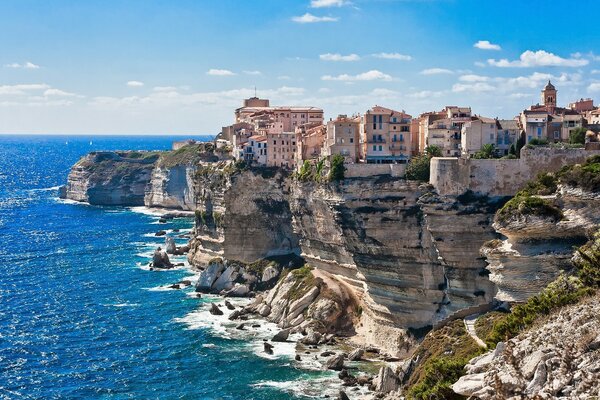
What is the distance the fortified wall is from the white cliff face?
76.1 meters

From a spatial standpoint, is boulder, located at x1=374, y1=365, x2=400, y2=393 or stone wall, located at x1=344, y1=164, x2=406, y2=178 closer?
boulder, located at x1=374, y1=365, x2=400, y2=393

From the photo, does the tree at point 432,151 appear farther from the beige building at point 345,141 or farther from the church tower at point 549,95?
the church tower at point 549,95

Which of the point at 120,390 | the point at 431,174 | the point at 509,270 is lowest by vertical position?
the point at 120,390

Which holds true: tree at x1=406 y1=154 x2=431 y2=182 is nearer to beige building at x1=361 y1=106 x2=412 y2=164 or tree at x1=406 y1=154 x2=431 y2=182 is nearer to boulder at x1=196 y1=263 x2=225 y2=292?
beige building at x1=361 y1=106 x2=412 y2=164

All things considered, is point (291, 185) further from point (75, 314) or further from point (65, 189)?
point (65, 189)

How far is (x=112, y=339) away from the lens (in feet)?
213

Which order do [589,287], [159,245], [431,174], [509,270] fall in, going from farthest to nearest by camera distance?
[159,245], [431,174], [509,270], [589,287]

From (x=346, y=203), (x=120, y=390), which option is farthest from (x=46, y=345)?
(x=346, y=203)

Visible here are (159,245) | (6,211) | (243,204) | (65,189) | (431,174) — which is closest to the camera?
(431,174)

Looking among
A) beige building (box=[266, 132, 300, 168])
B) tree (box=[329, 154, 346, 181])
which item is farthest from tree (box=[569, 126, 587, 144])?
beige building (box=[266, 132, 300, 168])

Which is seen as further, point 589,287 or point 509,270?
point 509,270

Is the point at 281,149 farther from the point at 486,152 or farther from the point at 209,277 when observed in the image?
the point at 486,152

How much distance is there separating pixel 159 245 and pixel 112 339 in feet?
132

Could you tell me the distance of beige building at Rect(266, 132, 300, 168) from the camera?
281 ft
